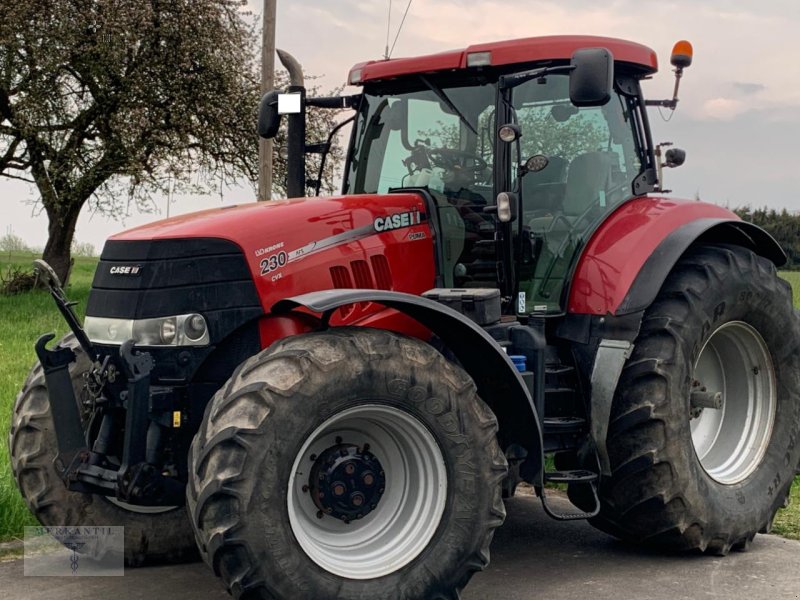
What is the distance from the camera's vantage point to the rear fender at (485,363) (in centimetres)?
473

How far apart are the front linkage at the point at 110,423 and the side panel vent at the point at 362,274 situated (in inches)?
43.0

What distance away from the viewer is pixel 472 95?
19.3 ft

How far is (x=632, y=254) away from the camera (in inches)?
227

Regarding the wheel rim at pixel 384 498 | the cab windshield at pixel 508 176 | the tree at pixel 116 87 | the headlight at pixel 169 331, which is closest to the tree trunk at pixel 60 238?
the tree at pixel 116 87

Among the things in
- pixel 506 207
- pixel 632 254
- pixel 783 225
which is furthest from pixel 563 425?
pixel 783 225

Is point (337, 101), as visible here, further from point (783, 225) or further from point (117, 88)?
point (783, 225)

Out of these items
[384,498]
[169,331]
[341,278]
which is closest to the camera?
[384,498]

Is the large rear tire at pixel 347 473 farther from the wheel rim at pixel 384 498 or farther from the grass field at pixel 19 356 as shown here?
the grass field at pixel 19 356

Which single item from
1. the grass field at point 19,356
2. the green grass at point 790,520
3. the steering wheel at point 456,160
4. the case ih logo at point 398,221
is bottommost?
the green grass at point 790,520

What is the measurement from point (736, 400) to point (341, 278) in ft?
8.72


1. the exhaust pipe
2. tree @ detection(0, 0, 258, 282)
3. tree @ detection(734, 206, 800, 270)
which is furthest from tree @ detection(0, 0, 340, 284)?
tree @ detection(734, 206, 800, 270)

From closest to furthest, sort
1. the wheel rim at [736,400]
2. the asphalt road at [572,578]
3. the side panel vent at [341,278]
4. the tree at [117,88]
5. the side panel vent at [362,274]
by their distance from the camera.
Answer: the asphalt road at [572,578], the side panel vent at [341,278], the side panel vent at [362,274], the wheel rim at [736,400], the tree at [117,88]

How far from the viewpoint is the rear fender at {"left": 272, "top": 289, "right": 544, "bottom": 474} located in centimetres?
473

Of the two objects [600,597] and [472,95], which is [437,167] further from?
[600,597]
